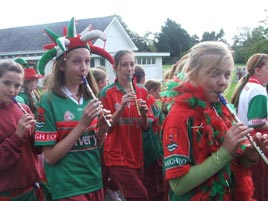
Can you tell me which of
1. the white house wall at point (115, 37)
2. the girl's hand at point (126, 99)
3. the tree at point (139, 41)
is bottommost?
the girl's hand at point (126, 99)

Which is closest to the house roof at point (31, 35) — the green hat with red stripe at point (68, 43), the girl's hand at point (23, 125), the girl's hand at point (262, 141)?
the green hat with red stripe at point (68, 43)

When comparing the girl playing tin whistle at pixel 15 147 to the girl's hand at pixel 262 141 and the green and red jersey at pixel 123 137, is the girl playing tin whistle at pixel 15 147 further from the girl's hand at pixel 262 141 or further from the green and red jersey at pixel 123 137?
the girl's hand at pixel 262 141

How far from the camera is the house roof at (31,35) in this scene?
3759cm

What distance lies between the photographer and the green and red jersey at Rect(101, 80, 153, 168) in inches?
176

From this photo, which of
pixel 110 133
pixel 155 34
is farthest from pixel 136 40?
pixel 110 133

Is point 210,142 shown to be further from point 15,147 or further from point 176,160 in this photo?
point 15,147

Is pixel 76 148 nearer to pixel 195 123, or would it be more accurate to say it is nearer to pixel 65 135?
pixel 65 135

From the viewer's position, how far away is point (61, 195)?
9.41ft

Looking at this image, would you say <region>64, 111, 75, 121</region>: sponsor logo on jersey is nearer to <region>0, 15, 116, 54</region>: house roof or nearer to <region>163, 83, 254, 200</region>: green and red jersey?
<region>163, 83, 254, 200</region>: green and red jersey

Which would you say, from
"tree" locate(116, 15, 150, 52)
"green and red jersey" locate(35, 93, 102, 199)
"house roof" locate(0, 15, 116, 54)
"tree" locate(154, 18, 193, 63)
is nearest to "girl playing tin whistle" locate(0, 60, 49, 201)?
"green and red jersey" locate(35, 93, 102, 199)

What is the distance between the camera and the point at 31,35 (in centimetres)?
4109

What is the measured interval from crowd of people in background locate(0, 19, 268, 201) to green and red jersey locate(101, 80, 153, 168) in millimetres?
12

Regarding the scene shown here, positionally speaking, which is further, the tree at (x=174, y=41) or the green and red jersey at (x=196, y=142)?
the tree at (x=174, y=41)

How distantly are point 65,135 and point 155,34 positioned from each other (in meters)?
72.3
